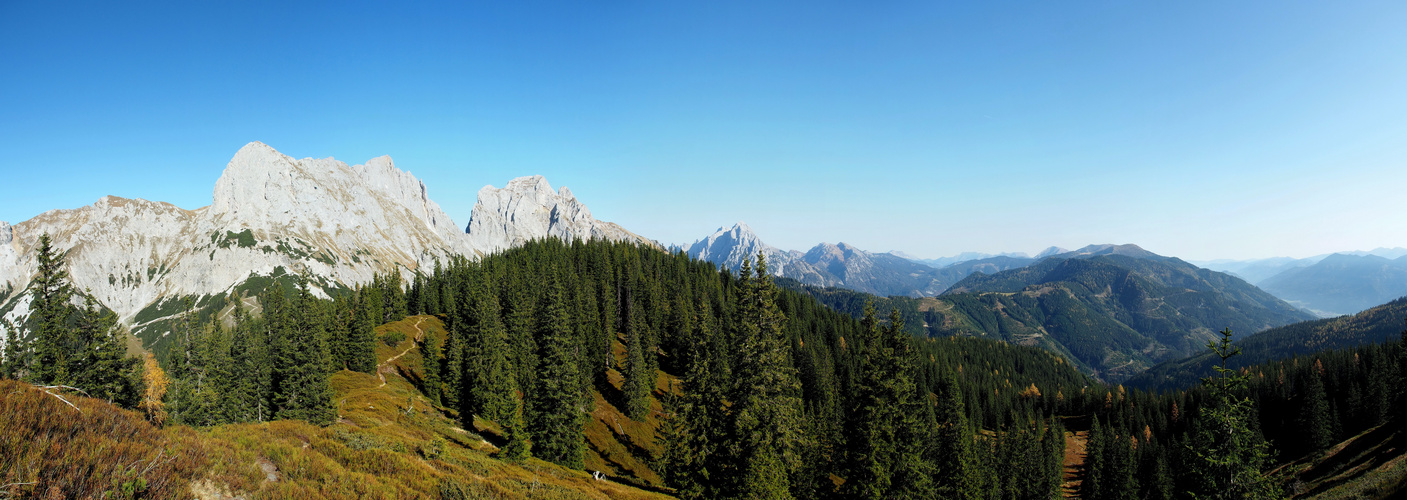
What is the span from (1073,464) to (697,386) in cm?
13870

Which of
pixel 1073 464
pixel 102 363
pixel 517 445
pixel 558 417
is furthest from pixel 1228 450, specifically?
pixel 1073 464

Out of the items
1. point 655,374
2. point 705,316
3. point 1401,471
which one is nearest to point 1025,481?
point 1401,471

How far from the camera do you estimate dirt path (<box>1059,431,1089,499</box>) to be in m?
107

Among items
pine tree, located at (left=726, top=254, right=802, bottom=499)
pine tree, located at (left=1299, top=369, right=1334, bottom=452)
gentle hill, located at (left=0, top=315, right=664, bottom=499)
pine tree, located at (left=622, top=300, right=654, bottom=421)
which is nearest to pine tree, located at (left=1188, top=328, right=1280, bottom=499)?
pine tree, located at (left=726, top=254, right=802, bottom=499)

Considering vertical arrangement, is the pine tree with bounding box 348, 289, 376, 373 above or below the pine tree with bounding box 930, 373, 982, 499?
above

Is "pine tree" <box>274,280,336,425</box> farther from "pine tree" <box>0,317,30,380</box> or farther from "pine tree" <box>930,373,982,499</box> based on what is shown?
"pine tree" <box>930,373,982,499</box>

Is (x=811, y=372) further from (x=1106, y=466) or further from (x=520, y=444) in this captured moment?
(x=520, y=444)

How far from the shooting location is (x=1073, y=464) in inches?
4966

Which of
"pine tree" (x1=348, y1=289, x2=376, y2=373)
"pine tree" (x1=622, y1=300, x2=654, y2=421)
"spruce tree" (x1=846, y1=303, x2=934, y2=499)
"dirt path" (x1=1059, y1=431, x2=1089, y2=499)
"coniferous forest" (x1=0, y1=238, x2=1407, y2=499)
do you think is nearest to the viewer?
"coniferous forest" (x1=0, y1=238, x2=1407, y2=499)

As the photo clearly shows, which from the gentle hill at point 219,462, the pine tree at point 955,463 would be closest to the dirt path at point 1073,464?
the pine tree at point 955,463

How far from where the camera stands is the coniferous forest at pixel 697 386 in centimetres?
2977

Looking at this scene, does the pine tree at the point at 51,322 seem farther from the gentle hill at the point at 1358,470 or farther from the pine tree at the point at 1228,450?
the gentle hill at the point at 1358,470

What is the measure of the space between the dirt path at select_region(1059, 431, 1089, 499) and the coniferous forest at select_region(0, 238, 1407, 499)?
5.33 ft

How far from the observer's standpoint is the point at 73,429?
36.0 feet
